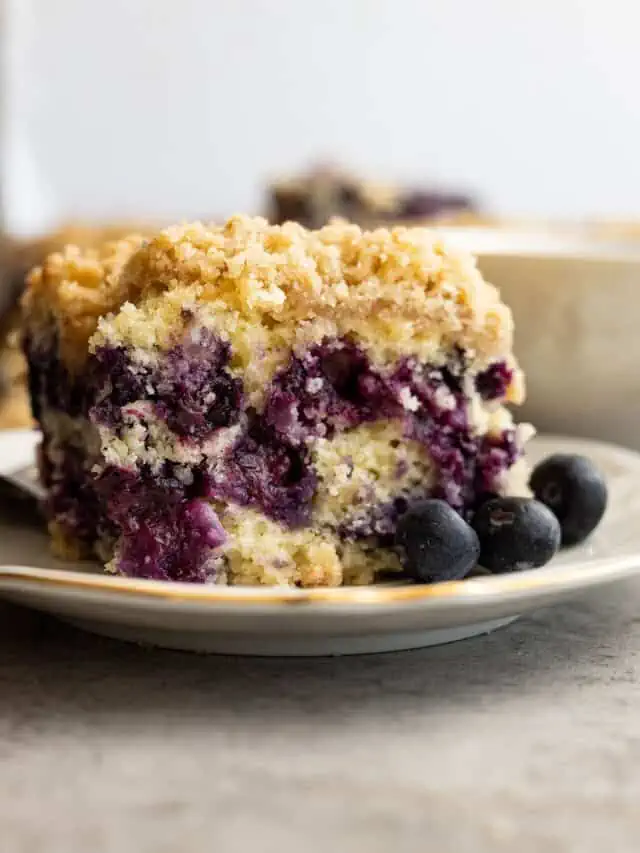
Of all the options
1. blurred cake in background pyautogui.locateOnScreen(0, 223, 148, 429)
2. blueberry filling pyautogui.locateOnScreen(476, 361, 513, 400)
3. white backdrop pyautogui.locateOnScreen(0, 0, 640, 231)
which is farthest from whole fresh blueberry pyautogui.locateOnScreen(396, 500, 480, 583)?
white backdrop pyautogui.locateOnScreen(0, 0, 640, 231)

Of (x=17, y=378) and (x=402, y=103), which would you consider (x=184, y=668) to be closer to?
(x=17, y=378)

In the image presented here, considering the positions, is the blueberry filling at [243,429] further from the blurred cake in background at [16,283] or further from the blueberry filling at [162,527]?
the blurred cake in background at [16,283]

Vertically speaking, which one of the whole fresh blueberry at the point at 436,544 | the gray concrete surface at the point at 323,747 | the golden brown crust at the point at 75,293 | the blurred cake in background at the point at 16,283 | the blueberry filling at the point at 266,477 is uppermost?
the golden brown crust at the point at 75,293

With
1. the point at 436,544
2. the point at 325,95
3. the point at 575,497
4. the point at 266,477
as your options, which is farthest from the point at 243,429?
the point at 325,95

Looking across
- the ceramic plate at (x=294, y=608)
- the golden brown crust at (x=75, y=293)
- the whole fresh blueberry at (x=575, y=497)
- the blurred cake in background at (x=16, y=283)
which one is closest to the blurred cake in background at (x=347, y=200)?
the blurred cake in background at (x=16, y=283)

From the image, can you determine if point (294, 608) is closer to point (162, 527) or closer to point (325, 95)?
point (162, 527)

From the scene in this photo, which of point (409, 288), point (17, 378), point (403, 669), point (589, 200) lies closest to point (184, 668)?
point (403, 669)
